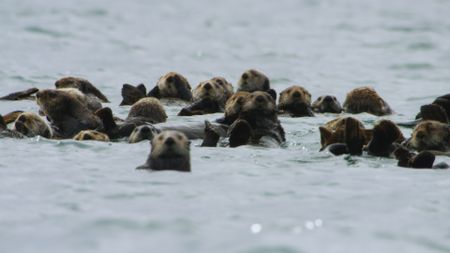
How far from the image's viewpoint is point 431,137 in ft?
45.4

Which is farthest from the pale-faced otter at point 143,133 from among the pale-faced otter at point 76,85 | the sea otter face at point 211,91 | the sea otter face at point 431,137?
the pale-faced otter at point 76,85

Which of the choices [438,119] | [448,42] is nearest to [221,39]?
[448,42]

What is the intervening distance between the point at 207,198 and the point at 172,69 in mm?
19060

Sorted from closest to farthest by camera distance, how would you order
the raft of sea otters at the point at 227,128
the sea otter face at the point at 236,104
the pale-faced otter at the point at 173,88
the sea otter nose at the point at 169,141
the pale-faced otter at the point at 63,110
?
the sea otter nose at the point at 169,141
the raft of sea otters at the point at 227,128
the sea otter face at the point at 236,104
the pale-faced otter at the point at 63,110
the pale-faced otter at the point at 173,88

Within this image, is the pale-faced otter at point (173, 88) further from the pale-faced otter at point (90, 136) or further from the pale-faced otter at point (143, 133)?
the pale-faced otter at point (143, 133)

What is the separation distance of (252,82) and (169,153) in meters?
7.97

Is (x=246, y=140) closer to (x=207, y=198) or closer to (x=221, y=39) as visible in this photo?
(x=207, y=198)

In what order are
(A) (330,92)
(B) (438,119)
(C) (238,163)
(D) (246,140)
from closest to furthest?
(C) (238,163), (D) (246,140), (B) (438,119), (A) (330,92)

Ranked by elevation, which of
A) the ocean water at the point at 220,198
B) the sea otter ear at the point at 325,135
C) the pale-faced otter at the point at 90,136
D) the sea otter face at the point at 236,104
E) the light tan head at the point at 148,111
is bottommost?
the ocean water at the point at 220,198

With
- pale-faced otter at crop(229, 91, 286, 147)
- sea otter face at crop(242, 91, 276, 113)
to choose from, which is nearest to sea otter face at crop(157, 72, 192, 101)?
pale-faced otter at crop(229, 91, 286, 147)

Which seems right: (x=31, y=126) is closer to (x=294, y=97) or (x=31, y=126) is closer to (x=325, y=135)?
(x=325, y=135)

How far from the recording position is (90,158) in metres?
12.7

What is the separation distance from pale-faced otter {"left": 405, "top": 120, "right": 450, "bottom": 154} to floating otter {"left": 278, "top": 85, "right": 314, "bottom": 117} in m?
3.83

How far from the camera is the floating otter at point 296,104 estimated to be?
1758cm
